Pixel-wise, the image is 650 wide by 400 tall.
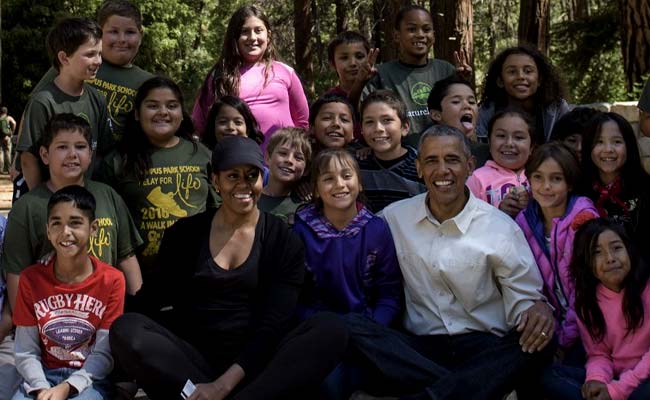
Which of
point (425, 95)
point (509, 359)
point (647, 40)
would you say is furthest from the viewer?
point (647, 40)

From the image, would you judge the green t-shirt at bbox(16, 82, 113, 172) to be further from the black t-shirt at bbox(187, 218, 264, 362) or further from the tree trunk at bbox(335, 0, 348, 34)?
the tree trunk at bbox(335, 0, 348, 34)

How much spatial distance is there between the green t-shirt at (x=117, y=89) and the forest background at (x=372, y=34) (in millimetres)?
3826

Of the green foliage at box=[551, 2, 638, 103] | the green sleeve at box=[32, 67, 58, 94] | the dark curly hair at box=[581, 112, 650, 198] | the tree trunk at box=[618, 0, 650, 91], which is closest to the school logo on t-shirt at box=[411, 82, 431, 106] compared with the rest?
the dark curly hair at box=[581, 112, 650, 198]

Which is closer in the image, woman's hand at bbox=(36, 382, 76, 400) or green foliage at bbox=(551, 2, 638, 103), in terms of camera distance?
woman's hand at bbox=(36, 382, 76, 400)

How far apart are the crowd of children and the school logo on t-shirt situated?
0.36m

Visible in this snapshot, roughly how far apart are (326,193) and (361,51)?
2.01 m

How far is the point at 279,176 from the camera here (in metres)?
4.96

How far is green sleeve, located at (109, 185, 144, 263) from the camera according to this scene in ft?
15.0

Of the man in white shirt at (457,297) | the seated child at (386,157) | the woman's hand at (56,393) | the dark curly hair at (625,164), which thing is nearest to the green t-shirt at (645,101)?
the dark curly hair at (625,164)

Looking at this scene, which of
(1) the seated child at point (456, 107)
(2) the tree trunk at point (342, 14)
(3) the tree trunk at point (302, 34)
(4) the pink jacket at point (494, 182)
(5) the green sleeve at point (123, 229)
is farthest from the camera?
(2) the tree trunk at point (342, 14)

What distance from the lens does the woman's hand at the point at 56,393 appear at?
3766mm

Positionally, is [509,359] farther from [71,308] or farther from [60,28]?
→ [60,28]

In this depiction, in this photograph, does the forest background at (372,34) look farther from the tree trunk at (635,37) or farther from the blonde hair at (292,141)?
the blonde hair at (292,141)

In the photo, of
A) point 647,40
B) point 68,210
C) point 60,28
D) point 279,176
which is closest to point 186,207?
point 279,176
